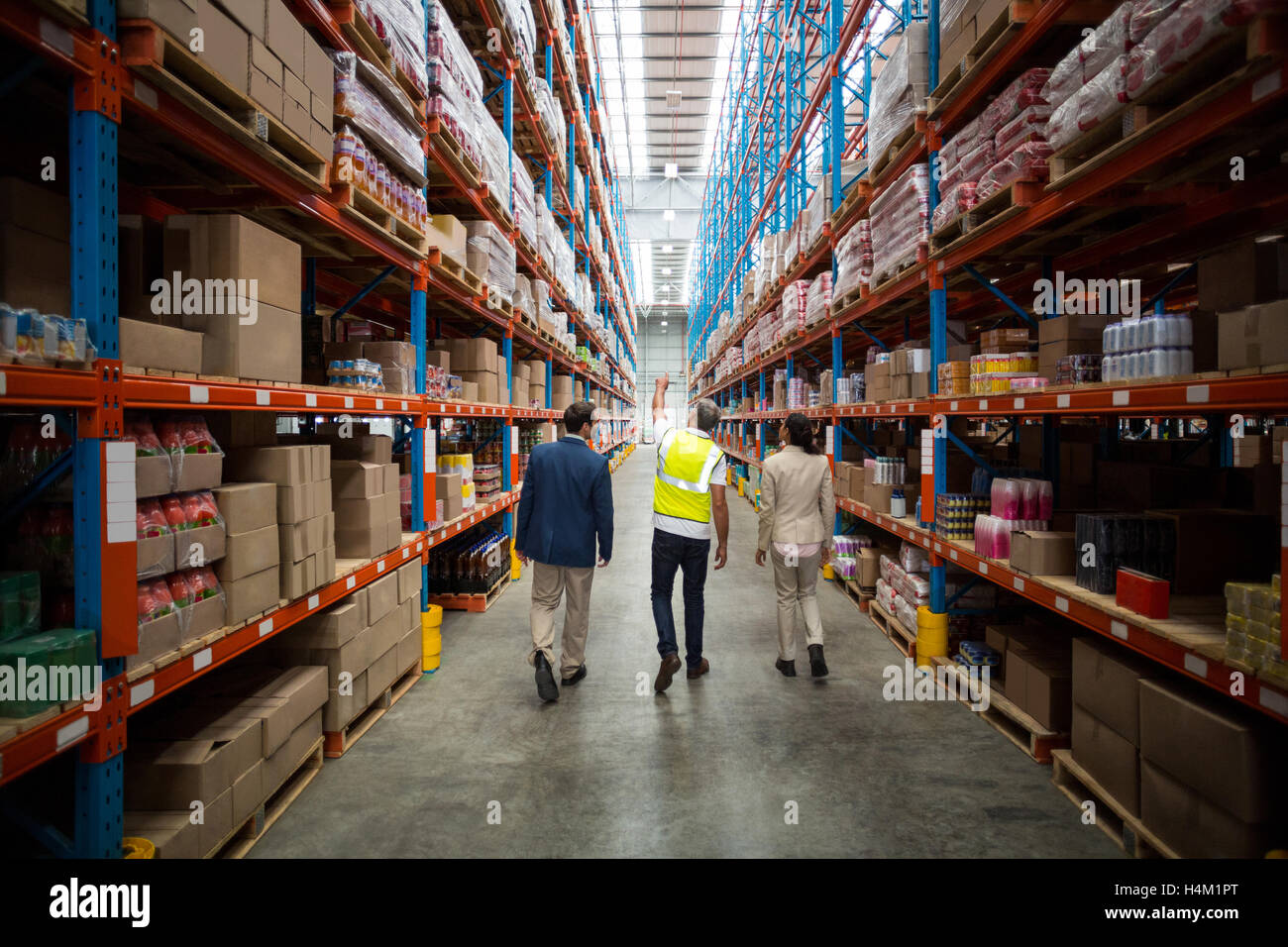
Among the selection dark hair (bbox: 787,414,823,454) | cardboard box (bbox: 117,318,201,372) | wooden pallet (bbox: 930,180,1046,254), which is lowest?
dark hair (bbox: 787,414,823,454)

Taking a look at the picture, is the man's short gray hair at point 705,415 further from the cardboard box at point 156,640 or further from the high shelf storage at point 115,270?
the cardboard box at point 156,640

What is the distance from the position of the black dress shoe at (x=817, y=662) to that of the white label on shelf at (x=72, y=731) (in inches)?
164

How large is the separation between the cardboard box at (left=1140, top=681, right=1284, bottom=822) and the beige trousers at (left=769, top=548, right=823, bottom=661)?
2345mm

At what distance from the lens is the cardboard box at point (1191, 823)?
7.82 feet

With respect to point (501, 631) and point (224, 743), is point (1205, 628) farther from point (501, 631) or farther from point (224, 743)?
point (501, 631)

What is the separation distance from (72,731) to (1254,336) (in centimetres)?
427

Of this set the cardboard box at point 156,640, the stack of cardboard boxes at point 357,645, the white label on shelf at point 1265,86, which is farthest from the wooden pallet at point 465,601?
the white label on shelf at point 1265,86

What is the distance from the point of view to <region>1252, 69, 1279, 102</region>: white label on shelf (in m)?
2.30

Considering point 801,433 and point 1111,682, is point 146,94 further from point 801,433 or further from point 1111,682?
point 1111,682

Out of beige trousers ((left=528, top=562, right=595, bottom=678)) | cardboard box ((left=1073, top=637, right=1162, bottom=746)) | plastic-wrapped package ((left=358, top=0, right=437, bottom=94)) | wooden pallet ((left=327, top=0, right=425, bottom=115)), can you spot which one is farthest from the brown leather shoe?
plastic-wrapped package ((left=358, top=0, right=437, bottom=94))

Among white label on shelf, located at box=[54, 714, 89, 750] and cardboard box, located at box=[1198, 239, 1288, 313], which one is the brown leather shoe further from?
cardboard box, located at box=[1198, 239, 1288, 313]

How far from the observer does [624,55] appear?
796 inches

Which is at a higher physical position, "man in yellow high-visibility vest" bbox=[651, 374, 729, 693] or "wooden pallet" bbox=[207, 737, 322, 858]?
"man in yellow high-visibility vest" bbox=[651, 374, 729, 693]
